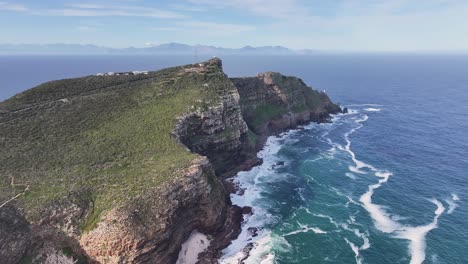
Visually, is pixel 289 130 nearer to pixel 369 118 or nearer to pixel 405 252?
pixel 369 118

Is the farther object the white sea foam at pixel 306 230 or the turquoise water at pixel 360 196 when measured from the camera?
the white sea foam at pixel 306 230

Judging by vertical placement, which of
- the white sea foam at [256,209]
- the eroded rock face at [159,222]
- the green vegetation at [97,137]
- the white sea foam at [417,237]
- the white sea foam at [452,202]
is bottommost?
the white sea foam at [256,209]

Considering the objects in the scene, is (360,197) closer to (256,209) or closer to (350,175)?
(350,175)

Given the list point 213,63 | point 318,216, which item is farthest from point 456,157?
point 213,63

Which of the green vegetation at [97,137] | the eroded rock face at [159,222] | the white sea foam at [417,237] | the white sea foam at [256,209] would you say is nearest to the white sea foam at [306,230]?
the white sea foam at [256,209]

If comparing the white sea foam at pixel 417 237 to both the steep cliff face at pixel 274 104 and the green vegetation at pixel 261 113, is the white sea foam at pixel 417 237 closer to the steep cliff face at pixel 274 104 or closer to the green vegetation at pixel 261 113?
the steep cliff face at pixel 274 104
